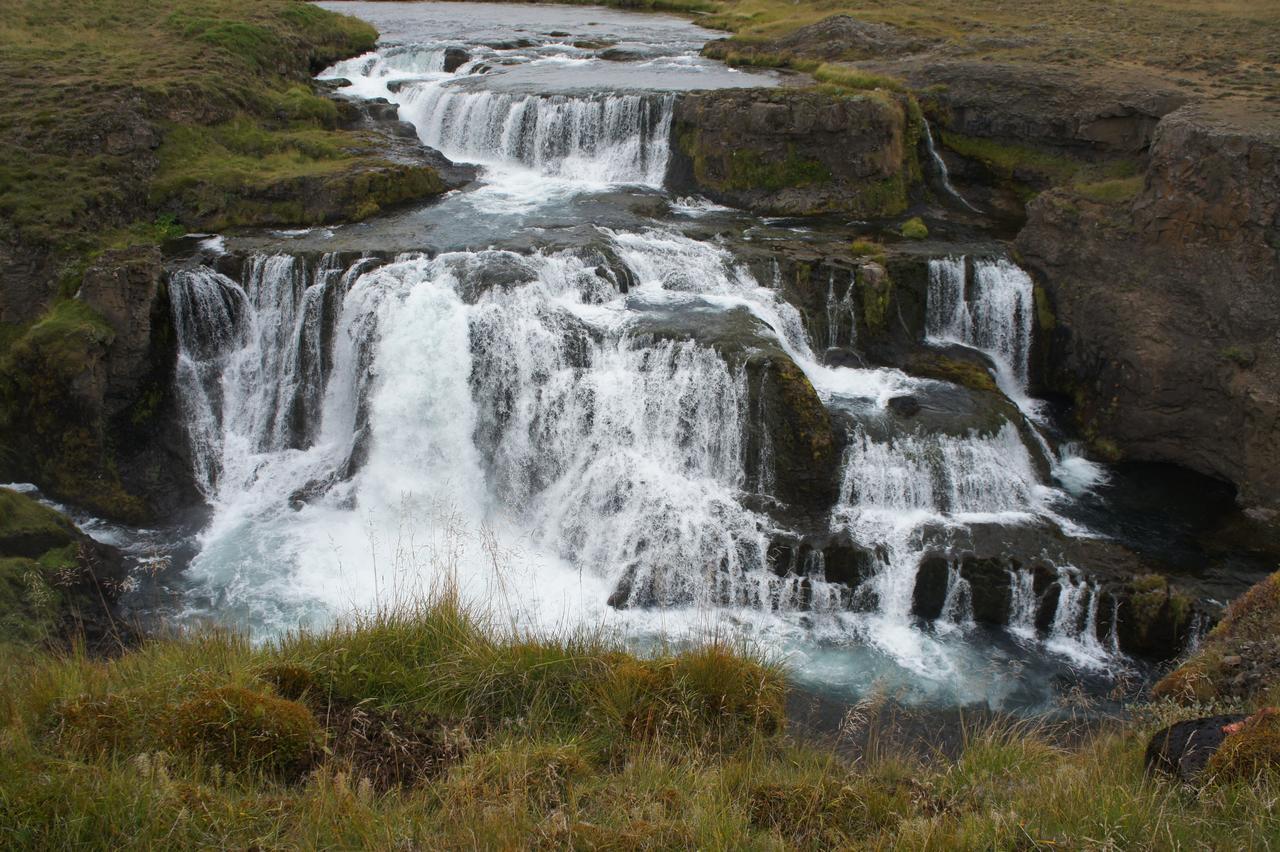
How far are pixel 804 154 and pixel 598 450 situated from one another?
9.28m

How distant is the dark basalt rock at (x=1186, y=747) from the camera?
4.95 metres

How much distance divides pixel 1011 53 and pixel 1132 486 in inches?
521

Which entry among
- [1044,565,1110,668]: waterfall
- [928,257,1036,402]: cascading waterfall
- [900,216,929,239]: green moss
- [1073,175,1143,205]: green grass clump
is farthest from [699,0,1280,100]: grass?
[1044,565,1110,668]: waterfall

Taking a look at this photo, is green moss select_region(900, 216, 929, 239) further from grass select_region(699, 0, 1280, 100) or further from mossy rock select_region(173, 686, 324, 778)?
mossy rock select_region(173, 686, 324, 778)

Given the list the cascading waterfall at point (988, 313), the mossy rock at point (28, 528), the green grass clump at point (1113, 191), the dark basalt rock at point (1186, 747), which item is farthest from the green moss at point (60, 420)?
the green grass clump at point (1113, 191)

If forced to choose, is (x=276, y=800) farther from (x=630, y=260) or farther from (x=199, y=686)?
(x=630, y=260)

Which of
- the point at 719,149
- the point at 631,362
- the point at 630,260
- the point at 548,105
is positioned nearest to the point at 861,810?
the point at 631,362

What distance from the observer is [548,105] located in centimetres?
2122

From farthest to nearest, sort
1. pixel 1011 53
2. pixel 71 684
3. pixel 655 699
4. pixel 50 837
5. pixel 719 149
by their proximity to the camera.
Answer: pixel 1011 53
pixel 719 149
pixel 655 699
pixel 71 684
pixel 50 837

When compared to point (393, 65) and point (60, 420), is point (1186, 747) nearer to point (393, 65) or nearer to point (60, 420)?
point (60, 420)

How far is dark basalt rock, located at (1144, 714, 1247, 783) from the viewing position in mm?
4949

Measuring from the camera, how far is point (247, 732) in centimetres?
487

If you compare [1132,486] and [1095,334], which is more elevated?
[1095,334]

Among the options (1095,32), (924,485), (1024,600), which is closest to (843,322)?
(924,485)
